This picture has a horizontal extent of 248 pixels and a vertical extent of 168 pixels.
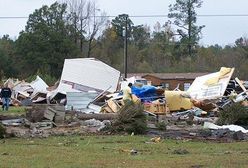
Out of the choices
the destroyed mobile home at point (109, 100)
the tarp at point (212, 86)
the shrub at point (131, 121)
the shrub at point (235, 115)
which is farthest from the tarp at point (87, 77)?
the shrub at point (131, 121)

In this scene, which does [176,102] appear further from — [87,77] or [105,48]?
[105,48]

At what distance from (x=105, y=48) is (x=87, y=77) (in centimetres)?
7023

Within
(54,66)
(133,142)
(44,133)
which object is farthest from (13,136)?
(54,66)

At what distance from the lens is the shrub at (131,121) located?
21.2m

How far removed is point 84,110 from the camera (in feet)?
114

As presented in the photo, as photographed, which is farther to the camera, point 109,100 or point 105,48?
A: point 105,48

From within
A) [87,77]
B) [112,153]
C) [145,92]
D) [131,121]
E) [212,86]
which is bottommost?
[112,153]

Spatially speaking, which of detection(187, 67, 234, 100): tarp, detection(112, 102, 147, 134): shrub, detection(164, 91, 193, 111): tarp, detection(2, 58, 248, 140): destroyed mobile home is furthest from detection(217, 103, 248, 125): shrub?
detection(187, 67, 234, 100): tarp

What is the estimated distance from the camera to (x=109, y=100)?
33.4 m

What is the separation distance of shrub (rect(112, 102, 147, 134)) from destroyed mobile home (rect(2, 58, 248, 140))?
1.32 meters

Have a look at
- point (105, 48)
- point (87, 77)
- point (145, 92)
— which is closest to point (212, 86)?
point (145, 92)

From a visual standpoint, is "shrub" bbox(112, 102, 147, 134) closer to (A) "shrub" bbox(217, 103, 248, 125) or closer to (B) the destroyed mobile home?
(B) the destroyed mobile home

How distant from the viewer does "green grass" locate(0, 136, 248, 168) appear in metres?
12.3

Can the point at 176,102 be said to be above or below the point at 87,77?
below
